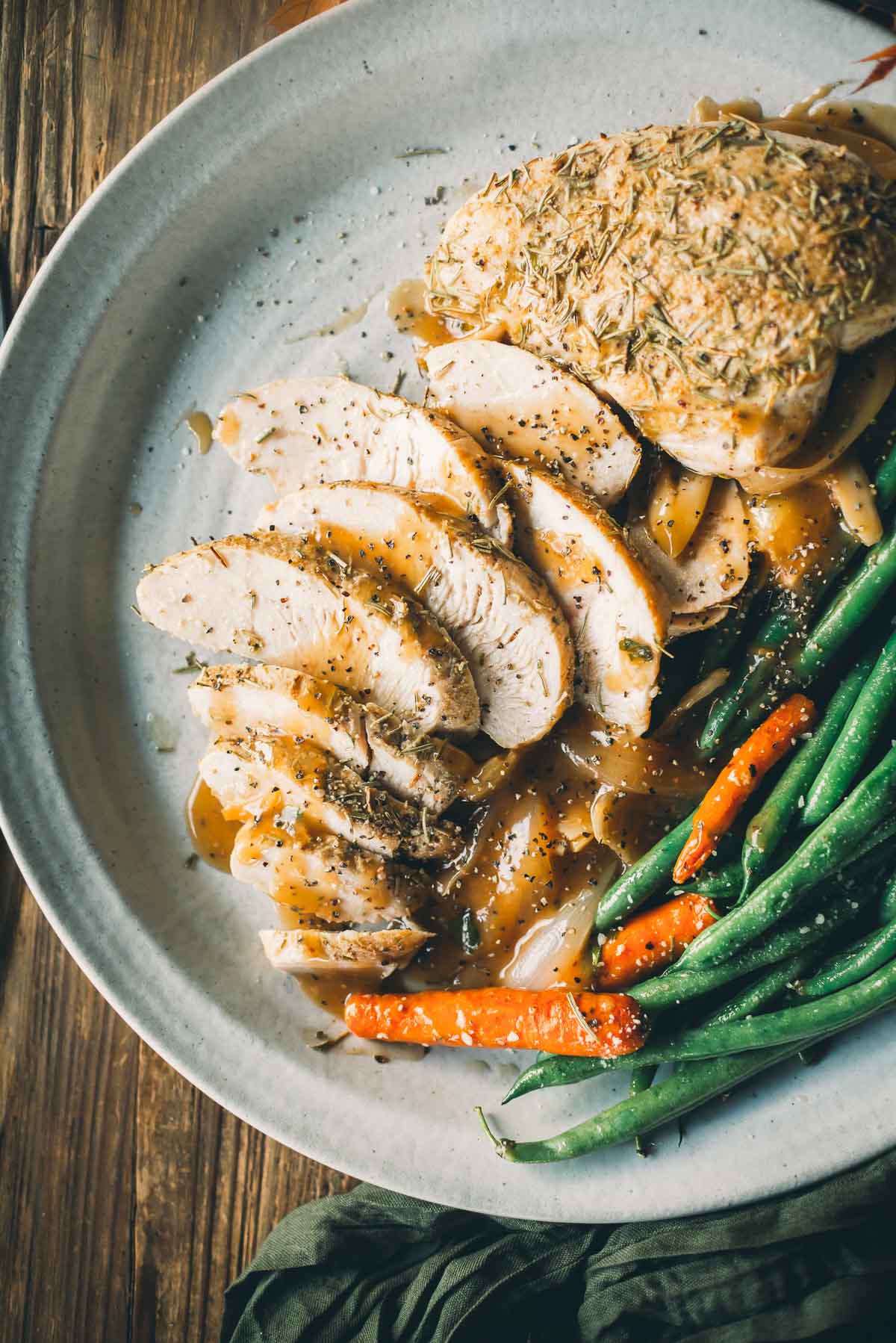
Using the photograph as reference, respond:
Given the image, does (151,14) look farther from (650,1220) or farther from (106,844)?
(650,1220)

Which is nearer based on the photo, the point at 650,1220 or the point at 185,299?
the point at 650,1220

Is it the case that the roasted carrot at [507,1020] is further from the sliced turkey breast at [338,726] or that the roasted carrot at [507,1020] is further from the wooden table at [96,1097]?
the wooden table at [96,1097]

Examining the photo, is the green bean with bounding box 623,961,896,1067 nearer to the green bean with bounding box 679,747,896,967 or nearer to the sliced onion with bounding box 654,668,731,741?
the green bean with bounding box 679,747,896,967

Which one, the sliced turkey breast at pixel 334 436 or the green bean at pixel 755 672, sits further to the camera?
the sliced turkey breast at pixel 334 436

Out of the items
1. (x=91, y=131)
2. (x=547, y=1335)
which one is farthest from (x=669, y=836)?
(x=91, y=131)

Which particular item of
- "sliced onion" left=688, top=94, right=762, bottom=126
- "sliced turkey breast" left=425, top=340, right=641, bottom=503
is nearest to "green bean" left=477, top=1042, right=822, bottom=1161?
"sliced turkey breast" left=425, top=340, right=641, bottom=503

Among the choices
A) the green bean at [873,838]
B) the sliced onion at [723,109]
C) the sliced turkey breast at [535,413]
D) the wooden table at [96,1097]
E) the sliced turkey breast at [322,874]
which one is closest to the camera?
the green bean at [873,838]

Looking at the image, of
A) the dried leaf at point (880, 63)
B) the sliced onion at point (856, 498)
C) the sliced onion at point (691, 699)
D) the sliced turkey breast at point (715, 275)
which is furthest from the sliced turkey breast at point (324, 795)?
the dried leaf at point (880, 63)
